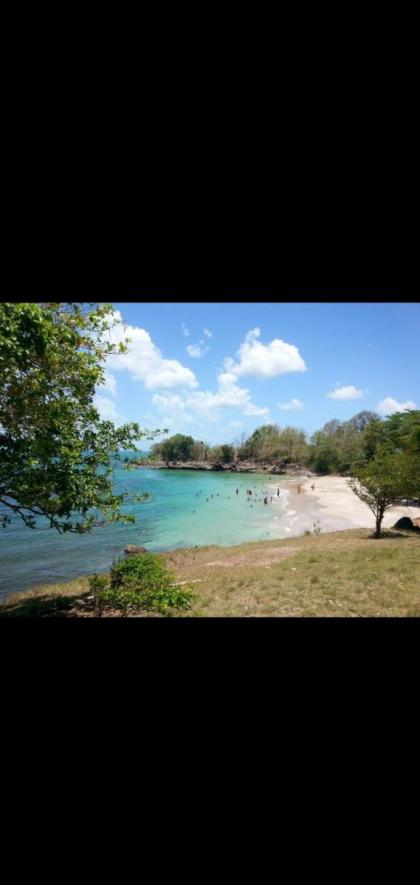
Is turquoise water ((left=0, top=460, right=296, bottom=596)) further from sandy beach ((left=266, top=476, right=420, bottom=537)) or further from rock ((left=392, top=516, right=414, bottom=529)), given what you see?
rock ((left=392, top=516, right=414, bottom=529))

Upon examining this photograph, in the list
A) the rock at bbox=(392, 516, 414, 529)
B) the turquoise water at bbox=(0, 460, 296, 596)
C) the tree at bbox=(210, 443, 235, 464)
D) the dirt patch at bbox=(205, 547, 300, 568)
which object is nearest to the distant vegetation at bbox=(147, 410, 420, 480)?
the tree at bbox=(210, 443, 235, 464)

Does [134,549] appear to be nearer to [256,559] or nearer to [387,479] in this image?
[256,559]

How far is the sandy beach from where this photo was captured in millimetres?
20636

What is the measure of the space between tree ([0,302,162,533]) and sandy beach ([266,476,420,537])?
12668mm

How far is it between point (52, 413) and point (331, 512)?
23.2 m

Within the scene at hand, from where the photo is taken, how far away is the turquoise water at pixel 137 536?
1296 centimetres

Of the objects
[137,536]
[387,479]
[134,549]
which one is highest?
[387,479]

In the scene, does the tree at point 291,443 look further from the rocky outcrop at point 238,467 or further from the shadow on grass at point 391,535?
the shadow on grass at point 391,535

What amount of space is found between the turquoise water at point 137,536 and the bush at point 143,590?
72.7 inches

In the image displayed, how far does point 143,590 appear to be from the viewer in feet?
23.4

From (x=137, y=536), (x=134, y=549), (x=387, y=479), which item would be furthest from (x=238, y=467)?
(x=387, y=479)
